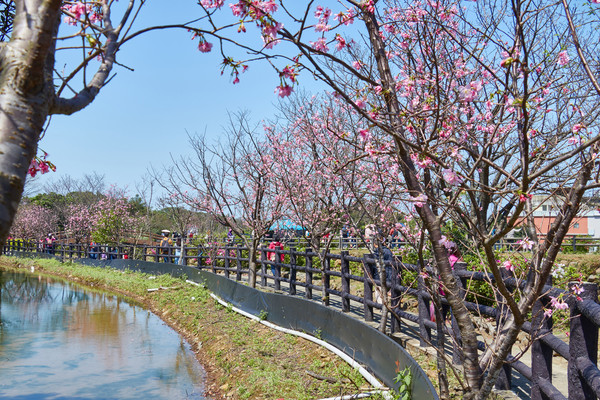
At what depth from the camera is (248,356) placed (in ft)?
27.1

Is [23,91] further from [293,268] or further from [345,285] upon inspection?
[293,268]

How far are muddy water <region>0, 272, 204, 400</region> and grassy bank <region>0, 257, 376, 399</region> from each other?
13.7 inches

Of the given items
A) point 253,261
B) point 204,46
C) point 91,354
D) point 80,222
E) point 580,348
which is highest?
point 80,222

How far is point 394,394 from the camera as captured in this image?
16.5ft

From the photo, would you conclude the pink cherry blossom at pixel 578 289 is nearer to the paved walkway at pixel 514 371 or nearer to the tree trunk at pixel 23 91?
the paved walkway at pixel 514 371

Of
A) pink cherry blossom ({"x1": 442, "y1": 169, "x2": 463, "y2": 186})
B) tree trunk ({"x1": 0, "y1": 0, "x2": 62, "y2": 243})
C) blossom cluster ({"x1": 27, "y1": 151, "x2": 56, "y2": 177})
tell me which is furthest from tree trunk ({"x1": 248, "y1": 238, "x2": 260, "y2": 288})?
tree trunk ({"x1": 0, "y1": 0, "x2": 62, "y2": 243})

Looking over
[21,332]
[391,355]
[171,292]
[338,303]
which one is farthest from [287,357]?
[171,292]

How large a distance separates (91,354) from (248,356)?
340cm

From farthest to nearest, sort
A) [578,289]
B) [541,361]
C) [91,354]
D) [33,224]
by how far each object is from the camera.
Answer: [33,224] → [91,354] → [541,361] → [578,289]

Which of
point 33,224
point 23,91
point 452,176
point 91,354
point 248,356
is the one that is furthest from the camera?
point 33,224

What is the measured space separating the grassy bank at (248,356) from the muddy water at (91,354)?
1.14 ft

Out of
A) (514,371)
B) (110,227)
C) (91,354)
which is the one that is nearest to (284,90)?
(514,371)

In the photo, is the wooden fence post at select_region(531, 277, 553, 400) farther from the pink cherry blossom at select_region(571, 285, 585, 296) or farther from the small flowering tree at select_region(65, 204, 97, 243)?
the small flowering tree at select_region(65, 204, 97, 243)

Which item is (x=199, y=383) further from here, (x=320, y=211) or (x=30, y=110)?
(x=30, y=110)
